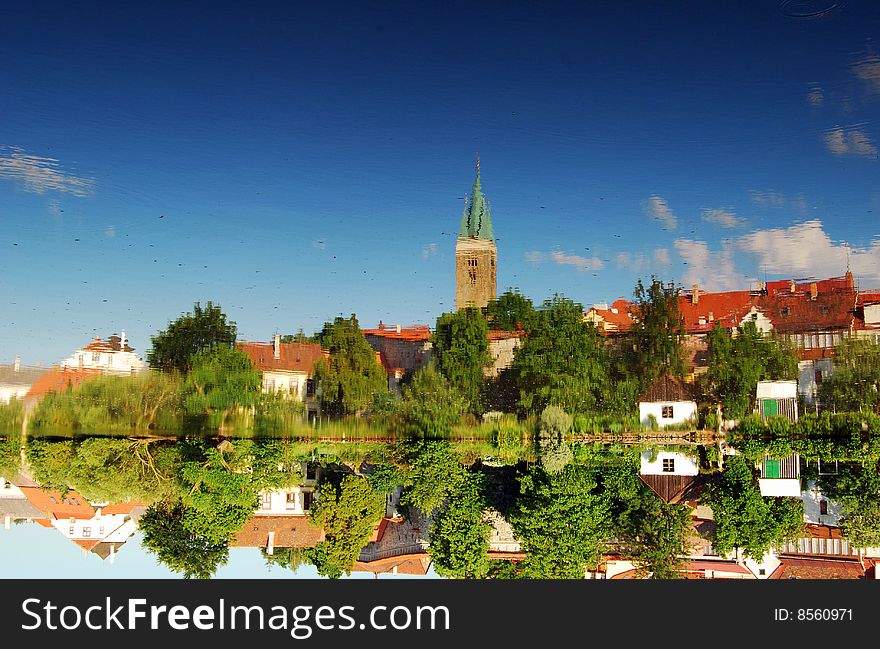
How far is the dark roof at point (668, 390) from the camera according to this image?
372 cm

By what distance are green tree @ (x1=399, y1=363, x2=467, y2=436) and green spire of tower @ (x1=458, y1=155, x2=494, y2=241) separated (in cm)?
65

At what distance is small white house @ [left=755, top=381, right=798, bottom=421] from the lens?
3650 millimetres

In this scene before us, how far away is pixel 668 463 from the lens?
3.96 m

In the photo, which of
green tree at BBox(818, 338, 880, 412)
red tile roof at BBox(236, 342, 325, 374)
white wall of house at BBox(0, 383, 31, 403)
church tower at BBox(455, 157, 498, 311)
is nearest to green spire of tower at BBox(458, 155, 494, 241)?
church tower at BBox(455, 157, 498, 311)

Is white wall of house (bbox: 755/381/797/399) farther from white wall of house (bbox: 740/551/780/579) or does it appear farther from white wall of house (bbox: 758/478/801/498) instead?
white wall of house (bbox: 740/551/780/579)

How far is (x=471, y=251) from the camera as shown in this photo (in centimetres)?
343

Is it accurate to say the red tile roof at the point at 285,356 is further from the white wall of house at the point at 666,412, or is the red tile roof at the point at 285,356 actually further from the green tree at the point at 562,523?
the white wall of house at the point at 666,412

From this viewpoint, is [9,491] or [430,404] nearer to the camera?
[430,404]

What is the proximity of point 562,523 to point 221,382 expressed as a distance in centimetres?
170

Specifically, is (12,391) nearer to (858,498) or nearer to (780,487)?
(780,487)

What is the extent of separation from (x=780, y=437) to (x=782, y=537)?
25.8 inches

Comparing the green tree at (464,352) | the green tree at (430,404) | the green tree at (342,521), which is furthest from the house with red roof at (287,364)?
the green tree at (342,521)

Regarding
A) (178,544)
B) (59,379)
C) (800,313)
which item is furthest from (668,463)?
(59,379)

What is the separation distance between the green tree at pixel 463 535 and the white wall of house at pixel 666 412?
37.7 inches
